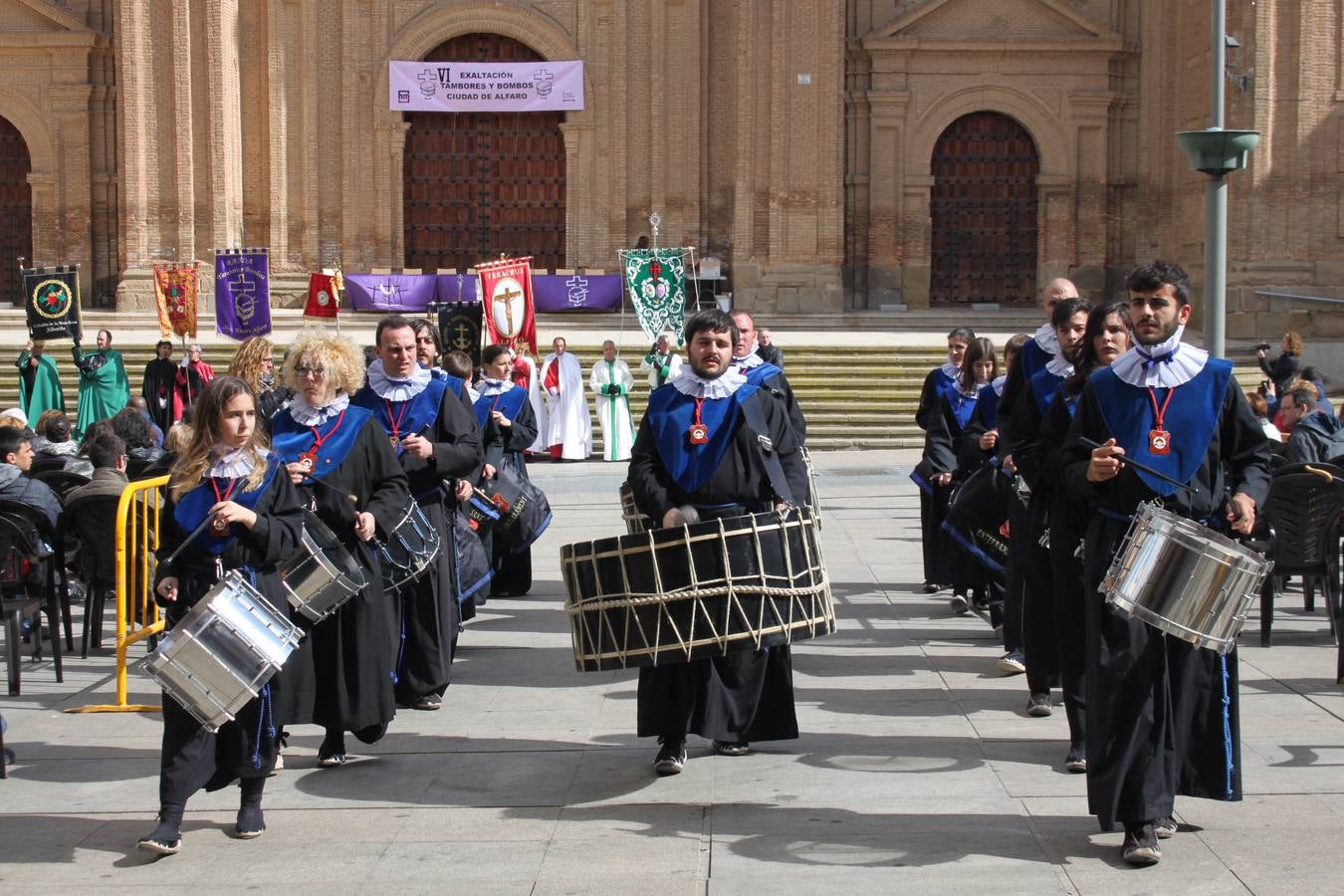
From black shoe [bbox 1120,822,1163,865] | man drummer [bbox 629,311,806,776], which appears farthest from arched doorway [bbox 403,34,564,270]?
black shoe [bbox 1120,822,1163,865]

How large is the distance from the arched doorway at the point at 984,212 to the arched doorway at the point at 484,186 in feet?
22.4

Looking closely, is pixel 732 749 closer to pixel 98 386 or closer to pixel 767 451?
pixel 767 451

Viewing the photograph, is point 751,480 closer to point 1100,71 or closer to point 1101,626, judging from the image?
point 1101,626

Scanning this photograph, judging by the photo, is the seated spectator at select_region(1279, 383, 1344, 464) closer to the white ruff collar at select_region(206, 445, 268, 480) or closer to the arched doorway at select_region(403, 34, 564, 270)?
the white ruff collar at select_region(206, 445, 268, 480)

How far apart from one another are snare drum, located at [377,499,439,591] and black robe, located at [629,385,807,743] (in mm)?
1023

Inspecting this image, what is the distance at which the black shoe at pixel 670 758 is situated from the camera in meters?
6.61

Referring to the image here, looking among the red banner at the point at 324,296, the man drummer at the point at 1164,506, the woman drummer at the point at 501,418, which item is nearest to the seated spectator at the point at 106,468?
the woman drummer at the point at 501,418

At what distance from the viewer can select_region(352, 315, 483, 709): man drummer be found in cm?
766

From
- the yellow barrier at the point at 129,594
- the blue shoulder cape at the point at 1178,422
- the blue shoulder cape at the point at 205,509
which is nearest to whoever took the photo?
the blue shoulder cape at the point at 1178,422

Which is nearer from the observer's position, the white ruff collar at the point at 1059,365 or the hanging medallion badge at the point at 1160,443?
the hanging medallion badge at the point at 1160,443

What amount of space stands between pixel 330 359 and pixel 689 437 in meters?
1.46

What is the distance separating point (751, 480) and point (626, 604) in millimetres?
873

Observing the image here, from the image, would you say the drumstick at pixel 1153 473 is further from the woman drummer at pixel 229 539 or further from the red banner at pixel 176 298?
the red banner at pixel 176 298

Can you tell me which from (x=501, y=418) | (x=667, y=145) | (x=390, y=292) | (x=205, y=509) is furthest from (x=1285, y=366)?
(x=390, y=292)
